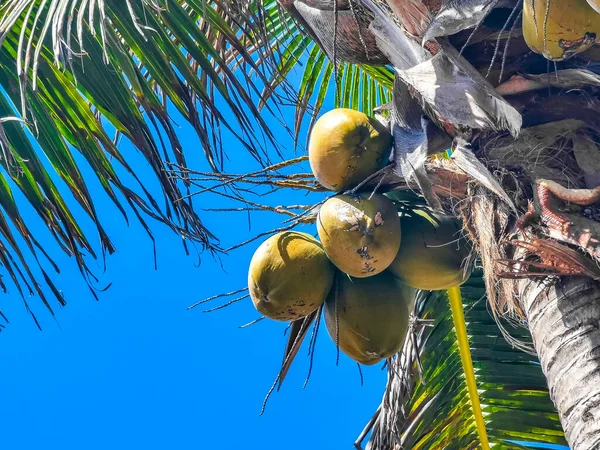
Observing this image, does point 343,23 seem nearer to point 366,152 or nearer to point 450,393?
point 366,152

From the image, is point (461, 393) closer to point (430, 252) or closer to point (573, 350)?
point (430, 252)

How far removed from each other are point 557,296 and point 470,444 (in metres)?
1.41

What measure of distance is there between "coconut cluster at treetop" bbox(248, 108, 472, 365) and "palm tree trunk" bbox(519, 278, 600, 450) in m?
0.41

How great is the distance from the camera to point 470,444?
9.11 ft

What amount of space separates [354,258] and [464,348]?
114 centimetres

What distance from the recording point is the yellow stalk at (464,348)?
280 centimetres

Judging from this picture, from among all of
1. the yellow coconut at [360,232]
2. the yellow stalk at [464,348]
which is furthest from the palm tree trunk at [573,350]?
the yellow stalk at [464,348]

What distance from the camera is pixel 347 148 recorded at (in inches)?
75.7

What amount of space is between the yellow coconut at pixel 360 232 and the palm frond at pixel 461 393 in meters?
0.80

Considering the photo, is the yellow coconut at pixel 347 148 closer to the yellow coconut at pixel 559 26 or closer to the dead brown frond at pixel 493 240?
the dead brown frond at pixel 493 240

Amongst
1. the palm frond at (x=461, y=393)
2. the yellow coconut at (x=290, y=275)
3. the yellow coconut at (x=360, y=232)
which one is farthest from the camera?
the palm frond at (x=461, y=393)

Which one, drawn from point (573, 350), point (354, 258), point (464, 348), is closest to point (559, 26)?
point (573, 350)

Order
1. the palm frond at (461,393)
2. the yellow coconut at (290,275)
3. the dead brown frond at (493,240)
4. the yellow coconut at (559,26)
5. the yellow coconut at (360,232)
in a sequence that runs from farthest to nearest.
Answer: the palm frond at (461,393) → the yellow coconut at (290,275) → the yellow coconut at (360,232) → the dead brown frond at (493,240) → the yellow coconut at (559,26)

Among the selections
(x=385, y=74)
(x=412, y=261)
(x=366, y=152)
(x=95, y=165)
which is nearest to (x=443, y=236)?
(x=412, y=261)
